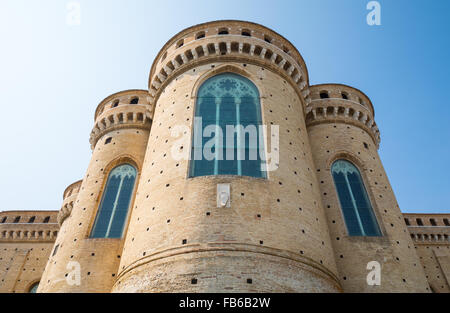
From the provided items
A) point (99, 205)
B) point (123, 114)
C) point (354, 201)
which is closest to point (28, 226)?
point (123, 114)

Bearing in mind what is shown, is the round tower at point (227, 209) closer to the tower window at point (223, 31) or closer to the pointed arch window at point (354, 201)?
the tower window at point (223, 31)

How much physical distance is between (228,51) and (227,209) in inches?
300

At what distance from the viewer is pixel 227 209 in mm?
10336

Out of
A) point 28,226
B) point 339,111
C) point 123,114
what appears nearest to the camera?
point 339,111

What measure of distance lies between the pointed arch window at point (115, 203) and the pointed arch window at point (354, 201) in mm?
8953

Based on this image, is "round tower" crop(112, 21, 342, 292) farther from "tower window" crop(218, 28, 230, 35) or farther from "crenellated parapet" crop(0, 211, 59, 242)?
"crenellated parapet" crop(0, 211, 59, 242)

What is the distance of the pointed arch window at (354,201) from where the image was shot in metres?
13.8

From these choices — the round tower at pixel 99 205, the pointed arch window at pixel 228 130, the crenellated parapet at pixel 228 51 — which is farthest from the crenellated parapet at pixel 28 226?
the pointed arch window at pixel 228 130

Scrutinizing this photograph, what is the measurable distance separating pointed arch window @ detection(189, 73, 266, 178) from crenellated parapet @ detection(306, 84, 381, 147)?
4.77 metres

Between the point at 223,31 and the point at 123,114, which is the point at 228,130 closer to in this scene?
the point at 223,31

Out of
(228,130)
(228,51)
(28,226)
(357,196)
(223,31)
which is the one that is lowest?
(357,196)

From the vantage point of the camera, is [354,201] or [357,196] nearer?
[354,201]

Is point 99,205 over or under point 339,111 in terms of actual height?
under
